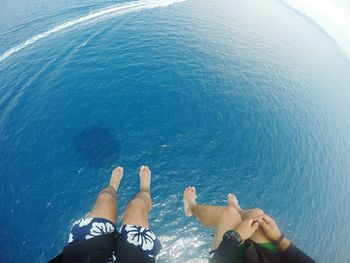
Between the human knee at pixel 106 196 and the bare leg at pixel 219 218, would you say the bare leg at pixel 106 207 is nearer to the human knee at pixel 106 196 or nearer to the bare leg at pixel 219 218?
the human knee at pixel 106 196

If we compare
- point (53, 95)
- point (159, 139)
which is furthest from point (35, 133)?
point (159, 139)

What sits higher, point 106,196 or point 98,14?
point 98,14

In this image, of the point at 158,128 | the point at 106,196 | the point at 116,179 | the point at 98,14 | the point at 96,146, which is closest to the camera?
the point at 106,196

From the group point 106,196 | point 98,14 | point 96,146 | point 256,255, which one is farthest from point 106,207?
point 98,14

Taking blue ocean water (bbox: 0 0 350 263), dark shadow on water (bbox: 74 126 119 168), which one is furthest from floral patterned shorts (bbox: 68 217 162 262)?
dark shadow on water (bbox: 74 126 119 168)

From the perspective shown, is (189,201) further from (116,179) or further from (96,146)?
(96,146)

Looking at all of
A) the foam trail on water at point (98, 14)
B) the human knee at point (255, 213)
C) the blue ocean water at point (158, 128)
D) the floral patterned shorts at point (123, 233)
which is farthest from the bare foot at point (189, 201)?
the foam trail on water at point (98, 14)

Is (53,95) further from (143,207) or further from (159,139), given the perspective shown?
(143,207)

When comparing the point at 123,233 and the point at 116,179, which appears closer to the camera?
the point at 123,233
